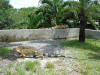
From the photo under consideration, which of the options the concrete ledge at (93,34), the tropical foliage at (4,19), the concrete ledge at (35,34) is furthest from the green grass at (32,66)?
the tropical foliage at (4,19)

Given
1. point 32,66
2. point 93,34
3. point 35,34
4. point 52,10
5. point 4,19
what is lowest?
point 32,66

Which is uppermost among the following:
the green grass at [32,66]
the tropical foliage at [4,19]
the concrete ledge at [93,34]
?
the tropical foliage at [4,19]

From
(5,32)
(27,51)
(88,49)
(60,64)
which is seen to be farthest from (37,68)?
(5,32)

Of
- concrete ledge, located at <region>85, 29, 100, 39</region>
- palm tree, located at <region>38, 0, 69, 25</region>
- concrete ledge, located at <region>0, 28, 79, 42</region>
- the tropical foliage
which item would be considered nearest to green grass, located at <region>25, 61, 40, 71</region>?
concrete ledge, located at <region>0, 28, 79, 42</region>

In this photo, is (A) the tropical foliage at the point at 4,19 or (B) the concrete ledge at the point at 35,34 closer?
(B) the concrete ledge at the point at 35,34

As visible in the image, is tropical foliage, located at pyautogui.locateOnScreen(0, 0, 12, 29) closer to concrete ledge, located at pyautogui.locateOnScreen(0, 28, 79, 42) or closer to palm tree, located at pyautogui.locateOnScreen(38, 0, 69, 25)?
concrete ledge, located at pyautogui.locateOnScreen(0, 28, 79, 42)

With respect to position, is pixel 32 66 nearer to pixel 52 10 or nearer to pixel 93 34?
pixel 93 34

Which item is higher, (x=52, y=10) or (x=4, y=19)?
(x=52, y=10)

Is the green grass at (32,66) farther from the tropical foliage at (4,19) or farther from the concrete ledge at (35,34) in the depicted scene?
the tropical foliage at (4,19)

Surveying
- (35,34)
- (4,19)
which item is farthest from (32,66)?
(4,19)

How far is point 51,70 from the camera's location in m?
6.25

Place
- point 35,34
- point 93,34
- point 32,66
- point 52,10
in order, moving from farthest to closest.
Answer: point 52,10
point 93,34
point 35,34
point 32,66

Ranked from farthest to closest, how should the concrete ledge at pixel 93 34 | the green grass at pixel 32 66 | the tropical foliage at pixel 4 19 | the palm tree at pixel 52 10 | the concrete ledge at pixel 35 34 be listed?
the palm tree at pixel 52 10, the tropical foliage at pixel 4 19, the concrete ledge at pixel 93 34, the concrete ledge at pixel 35 34, the green grass at pixel 32 66

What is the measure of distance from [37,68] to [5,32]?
6.41 meters
